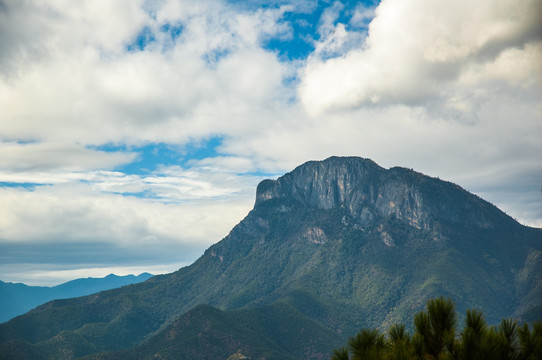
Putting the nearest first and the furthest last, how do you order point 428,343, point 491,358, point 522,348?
1. point 491,358
2. point 522,348
3. point 428,343

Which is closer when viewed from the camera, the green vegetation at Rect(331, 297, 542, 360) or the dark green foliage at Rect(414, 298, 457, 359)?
the green vegetation at Rect(331, 297, 542, 360)

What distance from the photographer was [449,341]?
24.8m

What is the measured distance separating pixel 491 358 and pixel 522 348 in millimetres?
2461

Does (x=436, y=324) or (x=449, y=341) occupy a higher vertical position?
(x=436, y=324)

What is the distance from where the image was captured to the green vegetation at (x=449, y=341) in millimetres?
23078

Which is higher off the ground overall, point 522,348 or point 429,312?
point 429,312

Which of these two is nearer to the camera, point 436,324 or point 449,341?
point 449,341

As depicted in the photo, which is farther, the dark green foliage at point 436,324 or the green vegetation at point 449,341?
the dark green foliage at point 436,324

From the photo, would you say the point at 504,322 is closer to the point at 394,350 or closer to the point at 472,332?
the point at 472,332

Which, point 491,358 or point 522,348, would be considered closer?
point 491,358

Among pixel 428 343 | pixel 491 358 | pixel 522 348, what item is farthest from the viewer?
pixel 428 343

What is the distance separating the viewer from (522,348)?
24.2 metres

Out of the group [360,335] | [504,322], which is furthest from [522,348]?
[360,335]

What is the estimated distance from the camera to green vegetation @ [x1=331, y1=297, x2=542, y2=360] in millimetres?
23078
